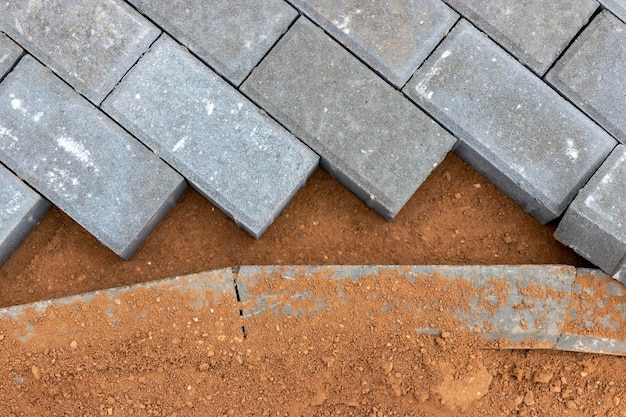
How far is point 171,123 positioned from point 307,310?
138 centimetres

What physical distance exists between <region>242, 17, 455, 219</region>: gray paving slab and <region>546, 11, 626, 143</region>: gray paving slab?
2.72 ft

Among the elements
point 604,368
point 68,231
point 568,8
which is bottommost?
point 68,231

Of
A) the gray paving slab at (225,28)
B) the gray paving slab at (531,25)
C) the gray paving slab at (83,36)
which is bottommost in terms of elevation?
the gray paving slab at (83,36)

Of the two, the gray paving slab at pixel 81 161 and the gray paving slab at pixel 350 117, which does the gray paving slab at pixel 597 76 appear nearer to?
the gray paving slab at pixel 350 117

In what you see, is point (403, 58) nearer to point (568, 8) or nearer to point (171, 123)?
point (568, 8)

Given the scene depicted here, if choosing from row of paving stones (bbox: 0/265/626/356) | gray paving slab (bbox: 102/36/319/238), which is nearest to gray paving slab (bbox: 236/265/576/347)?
row of paving stones (bbox: 0/265/626/356)

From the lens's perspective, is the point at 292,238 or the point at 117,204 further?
the point at 292,238

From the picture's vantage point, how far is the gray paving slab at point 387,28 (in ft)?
11.6

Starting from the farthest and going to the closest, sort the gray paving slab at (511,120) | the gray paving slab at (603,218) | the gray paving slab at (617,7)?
1. the gray paving slab at (617,7)
2. the gray paving slab at (511,120)
3. the gray paving slab at (603,218)

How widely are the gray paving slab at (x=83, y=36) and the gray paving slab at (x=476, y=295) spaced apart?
4.78 ft

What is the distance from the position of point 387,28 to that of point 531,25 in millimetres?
891

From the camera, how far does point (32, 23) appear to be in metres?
3.54

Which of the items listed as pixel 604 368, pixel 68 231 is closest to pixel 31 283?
pixel 68 231

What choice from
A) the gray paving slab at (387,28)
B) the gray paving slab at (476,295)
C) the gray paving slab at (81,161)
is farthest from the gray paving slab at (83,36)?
the gray paving slab at (476,295)
